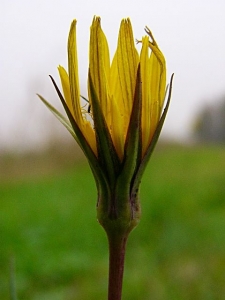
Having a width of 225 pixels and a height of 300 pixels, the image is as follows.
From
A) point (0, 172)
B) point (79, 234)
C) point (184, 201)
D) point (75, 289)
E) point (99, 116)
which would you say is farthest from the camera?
point (0, 172)

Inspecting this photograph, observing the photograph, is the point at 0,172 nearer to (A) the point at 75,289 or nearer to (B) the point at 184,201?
(B) the point at 184,201

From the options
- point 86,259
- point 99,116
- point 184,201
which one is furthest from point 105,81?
point 184,201

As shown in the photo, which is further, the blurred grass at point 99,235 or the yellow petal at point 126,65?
the blurred grass at point 99,235

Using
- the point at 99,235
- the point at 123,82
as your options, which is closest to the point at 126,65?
the point at 123,82

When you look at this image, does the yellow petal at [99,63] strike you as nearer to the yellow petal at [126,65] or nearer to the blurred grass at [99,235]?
the yellow petal at [126,65]

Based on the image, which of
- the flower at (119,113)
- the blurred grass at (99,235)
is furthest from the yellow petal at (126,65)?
the blurred grass at (99,235)

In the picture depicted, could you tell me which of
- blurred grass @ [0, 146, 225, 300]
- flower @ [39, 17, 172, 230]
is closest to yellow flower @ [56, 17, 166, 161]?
flower @ [39, 17, 172, 230]
